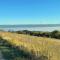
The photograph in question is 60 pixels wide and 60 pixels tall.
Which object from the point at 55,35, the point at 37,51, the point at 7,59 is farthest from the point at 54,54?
the point at 55,35

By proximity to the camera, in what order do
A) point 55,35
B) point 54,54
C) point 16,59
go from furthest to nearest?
point 55,35 < point 16,59 < point 54,54

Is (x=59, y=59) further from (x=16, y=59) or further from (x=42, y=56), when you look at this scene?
(x=16, y=59)

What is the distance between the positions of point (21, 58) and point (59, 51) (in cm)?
245

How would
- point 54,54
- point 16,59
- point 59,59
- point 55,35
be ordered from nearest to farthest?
point 59,59, point 54,54, point 16,59, point 55,35

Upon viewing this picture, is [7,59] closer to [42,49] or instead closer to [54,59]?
[42,49]

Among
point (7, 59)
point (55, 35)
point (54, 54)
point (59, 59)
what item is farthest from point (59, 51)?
point (55, 35)

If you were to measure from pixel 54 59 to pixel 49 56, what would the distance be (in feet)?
2.95

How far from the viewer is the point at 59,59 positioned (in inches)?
604

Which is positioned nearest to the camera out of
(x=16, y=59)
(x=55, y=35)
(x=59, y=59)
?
(x=59, y=59)

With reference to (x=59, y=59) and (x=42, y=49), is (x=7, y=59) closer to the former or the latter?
(x=42, y=49)

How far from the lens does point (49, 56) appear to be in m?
16.2

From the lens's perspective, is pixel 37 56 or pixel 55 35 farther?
pixel 55 35

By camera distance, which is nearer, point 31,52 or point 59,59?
point 59,59

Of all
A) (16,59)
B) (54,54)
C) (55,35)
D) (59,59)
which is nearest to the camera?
(59,59)
